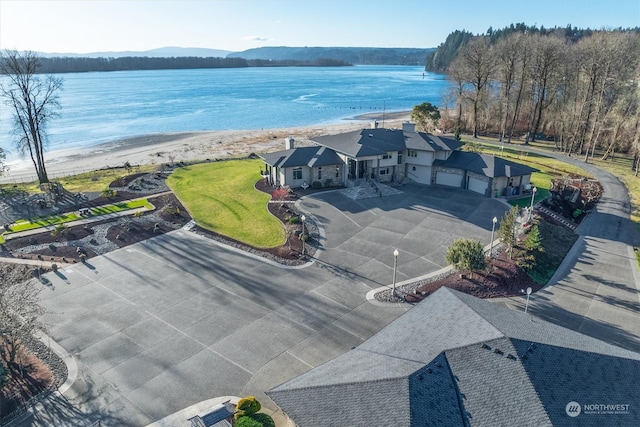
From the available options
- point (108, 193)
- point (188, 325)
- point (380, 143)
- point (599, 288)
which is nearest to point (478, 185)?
point (380, 143)

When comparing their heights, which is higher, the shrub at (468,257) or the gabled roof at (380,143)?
the gabled roof at (380,143)

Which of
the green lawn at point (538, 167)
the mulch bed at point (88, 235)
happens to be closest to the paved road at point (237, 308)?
the mulch bed at point (88, 235)

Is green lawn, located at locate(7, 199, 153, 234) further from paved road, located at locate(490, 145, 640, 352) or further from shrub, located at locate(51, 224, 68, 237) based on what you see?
paved road, located at locate(490, 145, 640, 352)

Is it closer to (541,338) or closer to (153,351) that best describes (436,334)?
(541,338)

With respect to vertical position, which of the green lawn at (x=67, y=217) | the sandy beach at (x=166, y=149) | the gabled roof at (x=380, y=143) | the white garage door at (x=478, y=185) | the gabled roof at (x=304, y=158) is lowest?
the sandy beach at (x=166, y=149)

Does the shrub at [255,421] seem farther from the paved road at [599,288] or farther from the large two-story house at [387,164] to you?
the large two-story house at [387,164]

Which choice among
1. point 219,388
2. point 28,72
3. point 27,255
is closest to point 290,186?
point 27,255

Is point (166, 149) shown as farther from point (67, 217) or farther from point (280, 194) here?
point (280, 194)
